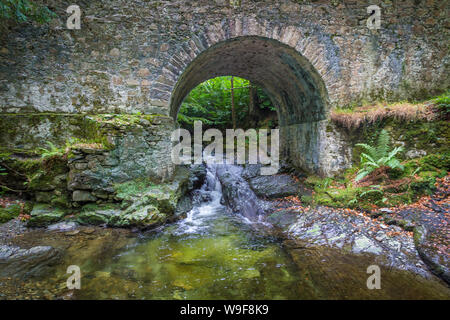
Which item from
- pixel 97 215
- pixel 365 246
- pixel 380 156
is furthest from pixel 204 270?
pixel 380 156

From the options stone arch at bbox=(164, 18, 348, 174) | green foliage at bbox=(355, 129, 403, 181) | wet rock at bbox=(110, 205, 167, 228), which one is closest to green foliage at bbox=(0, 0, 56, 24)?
stone arch at bbox=(164, 18, 348, 174)

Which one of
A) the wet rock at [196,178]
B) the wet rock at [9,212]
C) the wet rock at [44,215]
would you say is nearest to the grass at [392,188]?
the wet rock at [196,178]

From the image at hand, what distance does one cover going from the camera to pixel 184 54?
537 cm

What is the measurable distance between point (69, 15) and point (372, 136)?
8069mm

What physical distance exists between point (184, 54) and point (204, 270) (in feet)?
15.8

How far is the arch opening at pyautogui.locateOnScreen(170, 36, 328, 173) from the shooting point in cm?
577

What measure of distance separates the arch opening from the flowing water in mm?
3498

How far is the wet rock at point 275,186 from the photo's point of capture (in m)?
6.39

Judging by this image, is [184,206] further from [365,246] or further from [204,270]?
[365,246]

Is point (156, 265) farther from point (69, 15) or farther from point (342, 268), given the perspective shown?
point (69, 15)

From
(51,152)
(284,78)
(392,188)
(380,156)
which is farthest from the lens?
(284,78)

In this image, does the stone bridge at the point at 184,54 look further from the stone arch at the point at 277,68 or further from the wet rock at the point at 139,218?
the wet rock at the point at 139,218

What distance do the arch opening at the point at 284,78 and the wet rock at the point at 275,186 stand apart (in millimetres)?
717

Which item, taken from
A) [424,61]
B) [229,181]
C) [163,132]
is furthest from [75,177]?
[424,61]
